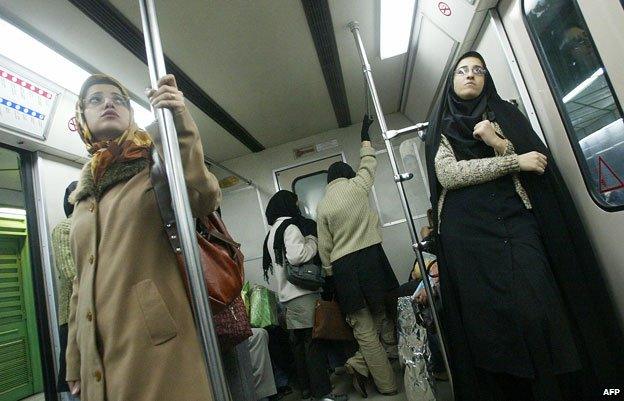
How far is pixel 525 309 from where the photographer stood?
4.10ft

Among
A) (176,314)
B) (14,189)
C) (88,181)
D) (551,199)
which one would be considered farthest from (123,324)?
(14,189)

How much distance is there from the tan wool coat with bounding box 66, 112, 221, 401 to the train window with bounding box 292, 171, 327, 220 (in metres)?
3.86

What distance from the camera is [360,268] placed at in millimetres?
2779

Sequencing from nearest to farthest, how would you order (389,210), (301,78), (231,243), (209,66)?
(231,243) → (209,66) → (301,78) → (389,210)

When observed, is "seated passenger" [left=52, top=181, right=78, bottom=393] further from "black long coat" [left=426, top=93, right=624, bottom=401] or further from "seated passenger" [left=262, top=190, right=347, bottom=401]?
"black long coat" [left=426, top=93, right=624, bottom=401]

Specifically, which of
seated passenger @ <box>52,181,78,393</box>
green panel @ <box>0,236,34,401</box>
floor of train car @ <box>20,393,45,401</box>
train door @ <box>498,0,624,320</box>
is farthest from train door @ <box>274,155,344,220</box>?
floor of train car @ <box>20,393,45,401</box>

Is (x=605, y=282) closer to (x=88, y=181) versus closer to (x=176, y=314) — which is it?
(x=176, y=314)

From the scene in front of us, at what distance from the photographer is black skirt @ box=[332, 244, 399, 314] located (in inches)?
107

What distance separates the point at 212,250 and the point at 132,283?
30cm

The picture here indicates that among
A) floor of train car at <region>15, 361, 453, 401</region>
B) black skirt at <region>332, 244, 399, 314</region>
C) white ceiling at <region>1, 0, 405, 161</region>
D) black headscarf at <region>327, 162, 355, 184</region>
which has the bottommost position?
floor of train car at <region>15, 361, 453, 401</region>

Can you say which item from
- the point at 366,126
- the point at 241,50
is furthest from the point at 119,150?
the point at 366,126

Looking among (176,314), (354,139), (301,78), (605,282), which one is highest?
(301,78)

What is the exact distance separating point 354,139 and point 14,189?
5.70m

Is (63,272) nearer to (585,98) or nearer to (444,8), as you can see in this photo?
(585,98)
